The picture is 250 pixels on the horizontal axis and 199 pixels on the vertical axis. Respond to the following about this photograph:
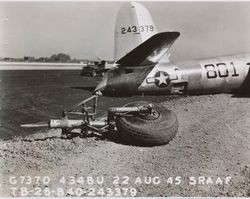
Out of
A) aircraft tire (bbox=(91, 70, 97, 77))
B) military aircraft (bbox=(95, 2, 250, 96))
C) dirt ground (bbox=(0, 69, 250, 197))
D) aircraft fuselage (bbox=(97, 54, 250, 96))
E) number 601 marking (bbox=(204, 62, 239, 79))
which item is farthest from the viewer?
aircraft tire (bbox=(91, 70, 97, 77))

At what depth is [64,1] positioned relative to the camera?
6859mm

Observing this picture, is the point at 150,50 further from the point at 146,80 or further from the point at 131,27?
the point at 131,27

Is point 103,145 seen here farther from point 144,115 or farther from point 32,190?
point 32,190

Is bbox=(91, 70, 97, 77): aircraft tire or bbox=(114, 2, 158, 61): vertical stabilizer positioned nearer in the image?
bbox=(114, 2, 158, 61): vertical stabilizer

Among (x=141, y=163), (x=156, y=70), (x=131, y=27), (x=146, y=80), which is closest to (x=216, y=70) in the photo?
(x=156, y=70)

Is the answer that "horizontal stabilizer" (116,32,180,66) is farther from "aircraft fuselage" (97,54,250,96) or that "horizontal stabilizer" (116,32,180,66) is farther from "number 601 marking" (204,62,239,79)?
"number 601 marking" (204,62,239,79)

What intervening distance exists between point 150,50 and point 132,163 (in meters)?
2.49

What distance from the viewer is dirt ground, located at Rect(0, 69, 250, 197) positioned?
495 centimetres

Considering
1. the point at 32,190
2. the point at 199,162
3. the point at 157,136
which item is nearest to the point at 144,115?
the point at 157,136

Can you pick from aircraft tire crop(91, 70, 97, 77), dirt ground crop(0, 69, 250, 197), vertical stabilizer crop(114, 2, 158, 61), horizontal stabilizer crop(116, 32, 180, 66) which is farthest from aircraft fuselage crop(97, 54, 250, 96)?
aircraft tire crop(91, 70, 97, 77)

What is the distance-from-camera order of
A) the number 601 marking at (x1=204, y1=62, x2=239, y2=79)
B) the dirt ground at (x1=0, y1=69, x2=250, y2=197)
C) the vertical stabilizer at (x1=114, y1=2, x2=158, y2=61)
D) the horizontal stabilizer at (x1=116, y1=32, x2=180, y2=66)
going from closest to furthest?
the dirt ground at (x1=0, y1=69, x2=250, y2=197)
the horizontal stabilizer at (x1=116, y1=32, x2=180, y2=66)
the vertical stabilizer at (x1=114, y1=2, x2=158, y2=61)
the number 601 marking at (x1=204, y1=62, x2=239, y2=79)

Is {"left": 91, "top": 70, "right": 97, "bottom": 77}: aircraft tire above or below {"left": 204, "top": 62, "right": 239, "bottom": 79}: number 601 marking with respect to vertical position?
above

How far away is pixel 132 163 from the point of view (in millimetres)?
5445

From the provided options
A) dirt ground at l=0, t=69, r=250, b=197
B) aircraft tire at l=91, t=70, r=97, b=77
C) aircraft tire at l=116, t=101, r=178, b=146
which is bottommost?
dirt ground at l=0, t=69, r=250, b=197
